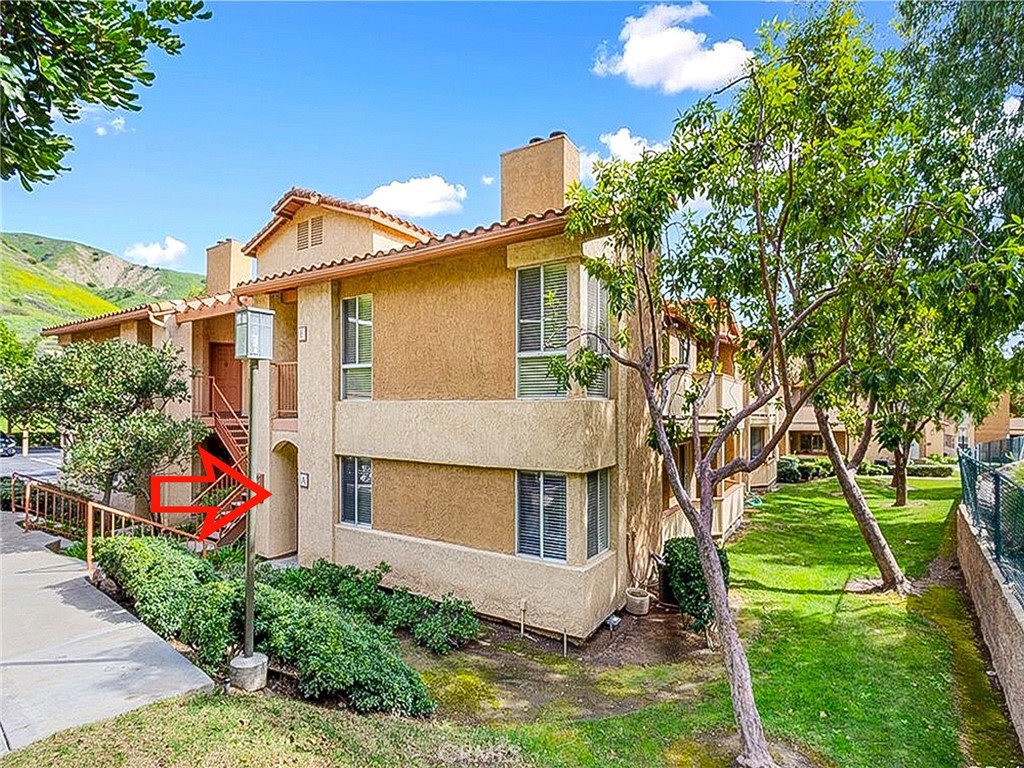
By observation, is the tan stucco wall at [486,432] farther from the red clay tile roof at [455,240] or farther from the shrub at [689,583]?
the red clay tile roof at [455,240]

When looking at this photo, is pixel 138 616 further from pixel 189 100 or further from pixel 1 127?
pixel 189 100

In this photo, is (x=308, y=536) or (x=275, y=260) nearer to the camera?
(x=308, y=536)

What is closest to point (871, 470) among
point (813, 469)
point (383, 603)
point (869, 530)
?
point (813, 469)

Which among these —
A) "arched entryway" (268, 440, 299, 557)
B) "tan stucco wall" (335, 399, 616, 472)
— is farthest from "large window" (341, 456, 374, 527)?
"arched entryway" (268, 440, 299, 557)

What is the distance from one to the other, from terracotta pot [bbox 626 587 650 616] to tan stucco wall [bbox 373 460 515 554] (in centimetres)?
294

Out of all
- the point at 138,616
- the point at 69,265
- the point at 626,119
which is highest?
the point at 69,265

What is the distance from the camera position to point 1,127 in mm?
4773

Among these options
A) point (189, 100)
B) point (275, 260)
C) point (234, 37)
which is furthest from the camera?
point (275, 260)

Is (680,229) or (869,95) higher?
(869,95)

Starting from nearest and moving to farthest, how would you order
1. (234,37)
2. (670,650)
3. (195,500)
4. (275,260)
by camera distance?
(234,37) < (670,650) < (195,500) < (275,260)

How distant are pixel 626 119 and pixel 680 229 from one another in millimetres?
4060

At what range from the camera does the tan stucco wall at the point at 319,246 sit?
15828 millimetres

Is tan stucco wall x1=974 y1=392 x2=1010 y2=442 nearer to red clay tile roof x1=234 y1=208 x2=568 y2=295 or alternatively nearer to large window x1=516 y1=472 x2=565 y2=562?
large window x1=516 y1=472 x2=565 y2=562

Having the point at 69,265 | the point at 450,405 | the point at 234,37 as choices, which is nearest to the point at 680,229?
the point at 450,405
